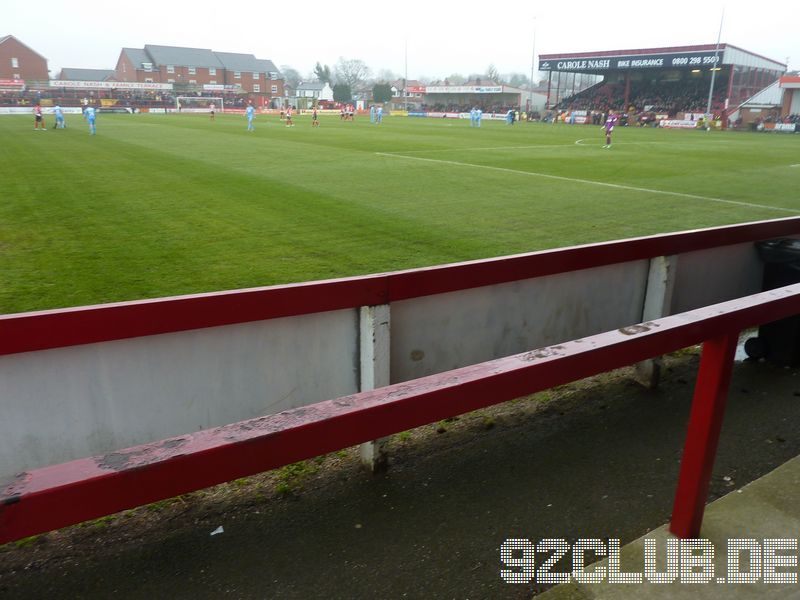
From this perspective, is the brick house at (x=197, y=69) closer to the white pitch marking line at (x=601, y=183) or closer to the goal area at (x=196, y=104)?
the goal area at (x=196, y=104)

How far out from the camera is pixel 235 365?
138 inches

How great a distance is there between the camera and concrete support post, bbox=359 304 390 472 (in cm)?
362

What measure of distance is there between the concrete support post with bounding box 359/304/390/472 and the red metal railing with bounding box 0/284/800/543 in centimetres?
151

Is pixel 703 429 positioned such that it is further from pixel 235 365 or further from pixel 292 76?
pixel 292 76

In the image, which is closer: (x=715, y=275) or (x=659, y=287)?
(x=659, y=287)

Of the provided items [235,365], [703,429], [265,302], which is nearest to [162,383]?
[235,365]

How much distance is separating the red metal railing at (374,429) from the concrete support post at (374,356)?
151 cm

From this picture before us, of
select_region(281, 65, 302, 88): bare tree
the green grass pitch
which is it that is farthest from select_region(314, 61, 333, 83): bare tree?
the green grass pitch

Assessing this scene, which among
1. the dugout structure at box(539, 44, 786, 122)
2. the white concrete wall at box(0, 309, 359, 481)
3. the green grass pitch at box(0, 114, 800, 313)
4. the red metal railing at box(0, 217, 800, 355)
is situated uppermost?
the dugout structure at box(539, 44, 786, 122)

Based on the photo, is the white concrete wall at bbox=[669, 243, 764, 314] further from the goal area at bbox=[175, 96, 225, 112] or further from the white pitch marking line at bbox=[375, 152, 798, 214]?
the goal area at bbox=[175, 96, 225, 112]

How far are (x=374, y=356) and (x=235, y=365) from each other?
0.77 metres

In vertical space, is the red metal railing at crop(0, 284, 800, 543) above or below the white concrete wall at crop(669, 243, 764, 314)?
above

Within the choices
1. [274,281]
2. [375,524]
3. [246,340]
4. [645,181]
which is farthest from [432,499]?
[645,181]

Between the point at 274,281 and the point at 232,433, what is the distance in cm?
625
